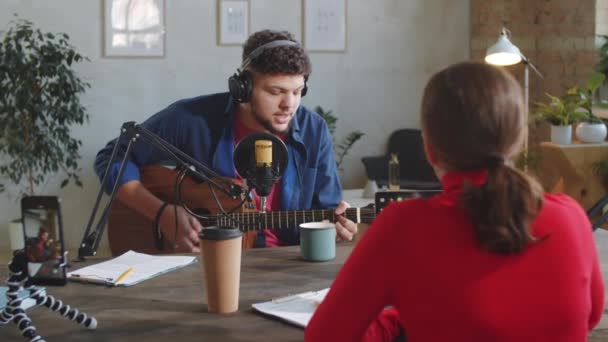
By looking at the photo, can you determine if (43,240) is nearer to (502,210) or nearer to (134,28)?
(502,210)

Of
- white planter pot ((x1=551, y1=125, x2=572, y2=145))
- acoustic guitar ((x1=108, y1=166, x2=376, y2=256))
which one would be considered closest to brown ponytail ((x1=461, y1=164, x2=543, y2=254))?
acoustic guitar ((x1=108, y1=166, x2=376, y2=256))

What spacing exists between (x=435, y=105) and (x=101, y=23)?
176 inches

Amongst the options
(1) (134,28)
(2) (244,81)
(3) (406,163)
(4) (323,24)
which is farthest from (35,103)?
(2) (244,81)

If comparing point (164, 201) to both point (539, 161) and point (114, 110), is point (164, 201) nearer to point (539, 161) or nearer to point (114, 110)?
point (114, 110)

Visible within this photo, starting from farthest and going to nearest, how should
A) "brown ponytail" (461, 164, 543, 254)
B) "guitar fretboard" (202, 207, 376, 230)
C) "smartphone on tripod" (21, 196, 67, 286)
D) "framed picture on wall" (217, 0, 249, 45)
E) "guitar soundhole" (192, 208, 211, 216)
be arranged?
"framed picture on wall" (217, 0, 249, 45), "guitar soundhole" (192, 208, 211, 216), "guitar fretboard" (202, 207, 376, 230), "smartphone on tripod" (21, 196, 67, 286), "brown ponytail" (461, 164, 543, 254)

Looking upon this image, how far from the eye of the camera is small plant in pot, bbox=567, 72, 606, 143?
493 centimetres

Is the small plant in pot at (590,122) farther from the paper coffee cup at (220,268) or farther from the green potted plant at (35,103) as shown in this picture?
the paper coffee cup at (220,268)

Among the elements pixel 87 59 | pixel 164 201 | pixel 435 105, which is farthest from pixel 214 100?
pixel 87 59

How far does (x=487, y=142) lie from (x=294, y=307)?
0.58 meters

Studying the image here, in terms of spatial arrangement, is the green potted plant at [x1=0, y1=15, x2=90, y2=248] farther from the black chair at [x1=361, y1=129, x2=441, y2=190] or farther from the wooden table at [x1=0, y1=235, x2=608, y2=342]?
the wooden table at [x1=0, y1=235, x2=608, y2=342]

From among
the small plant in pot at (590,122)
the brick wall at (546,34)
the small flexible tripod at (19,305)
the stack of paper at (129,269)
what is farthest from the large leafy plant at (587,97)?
the small flexible tripod at (19,305)

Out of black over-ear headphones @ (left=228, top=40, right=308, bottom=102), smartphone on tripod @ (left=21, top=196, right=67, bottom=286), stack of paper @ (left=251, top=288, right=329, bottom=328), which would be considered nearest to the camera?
smartphone on tripod @ (left=21, top=196, right=67, bottom=286)

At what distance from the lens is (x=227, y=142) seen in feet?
8.32

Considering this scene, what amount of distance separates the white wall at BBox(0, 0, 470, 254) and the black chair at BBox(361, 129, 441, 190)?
14 cm
